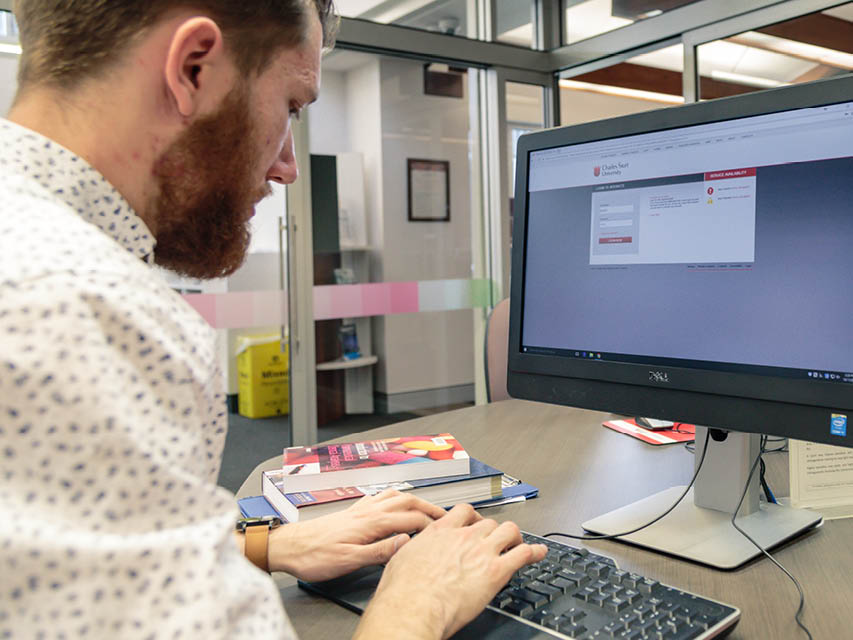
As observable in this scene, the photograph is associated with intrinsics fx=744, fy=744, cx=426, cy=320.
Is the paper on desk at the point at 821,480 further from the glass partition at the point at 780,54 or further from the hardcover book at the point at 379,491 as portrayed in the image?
the glass partition at the point at 780,54

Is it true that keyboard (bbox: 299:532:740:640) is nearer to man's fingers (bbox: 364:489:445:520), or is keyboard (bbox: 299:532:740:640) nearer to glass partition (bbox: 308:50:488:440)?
man's fingers (bbox: 364:489:445:520)

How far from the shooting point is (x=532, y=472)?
3.77 ft

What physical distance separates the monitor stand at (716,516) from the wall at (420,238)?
3.09 meters

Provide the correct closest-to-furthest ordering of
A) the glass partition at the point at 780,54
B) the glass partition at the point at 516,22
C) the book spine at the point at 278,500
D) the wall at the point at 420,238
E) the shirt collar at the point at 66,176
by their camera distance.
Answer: the shirt collar at the point at 66,176 → the book spine at the point at 278,500 → the glass partition at the point at 780,54 → the wall at the point at 420,238 → the glass partition at the point at 516,22

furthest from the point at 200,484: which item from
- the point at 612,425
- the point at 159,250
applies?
the point at 612,425

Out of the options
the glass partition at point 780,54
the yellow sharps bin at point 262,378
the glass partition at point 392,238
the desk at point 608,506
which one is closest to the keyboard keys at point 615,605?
the desk at point 608,506

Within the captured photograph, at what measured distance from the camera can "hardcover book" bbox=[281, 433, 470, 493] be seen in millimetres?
966

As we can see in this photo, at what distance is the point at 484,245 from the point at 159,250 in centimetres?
366

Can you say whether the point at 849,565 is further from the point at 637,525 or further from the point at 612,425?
the point at 612,425

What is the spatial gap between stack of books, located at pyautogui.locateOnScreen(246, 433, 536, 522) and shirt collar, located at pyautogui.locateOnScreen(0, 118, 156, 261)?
43 cm

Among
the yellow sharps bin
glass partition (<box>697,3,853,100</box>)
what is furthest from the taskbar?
the yellow sharps bin

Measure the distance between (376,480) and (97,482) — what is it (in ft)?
1.98

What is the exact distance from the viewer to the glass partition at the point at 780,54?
10.4 ft

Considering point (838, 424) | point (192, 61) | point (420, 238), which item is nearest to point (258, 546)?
point (192, 61)
